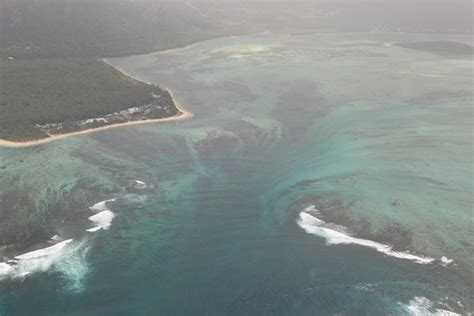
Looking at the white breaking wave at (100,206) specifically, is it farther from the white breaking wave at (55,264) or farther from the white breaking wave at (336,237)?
the white breaking wave at (336,237)

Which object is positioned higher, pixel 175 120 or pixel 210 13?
pixel 210 13

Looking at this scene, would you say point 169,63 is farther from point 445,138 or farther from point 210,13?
point 210,13

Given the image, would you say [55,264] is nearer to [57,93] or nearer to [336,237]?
[336,237]

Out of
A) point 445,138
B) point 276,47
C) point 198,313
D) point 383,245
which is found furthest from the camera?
point 276,47

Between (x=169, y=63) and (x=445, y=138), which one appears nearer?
(x=445, y=138)

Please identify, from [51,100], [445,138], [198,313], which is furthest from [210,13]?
[198,313]
